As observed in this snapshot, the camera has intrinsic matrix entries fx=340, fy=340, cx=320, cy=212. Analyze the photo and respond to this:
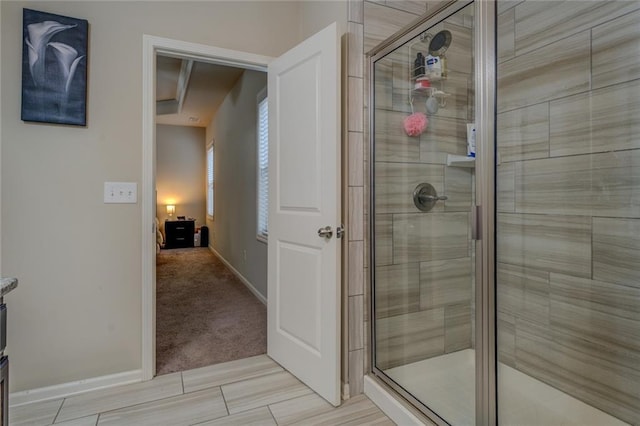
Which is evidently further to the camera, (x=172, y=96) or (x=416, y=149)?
(x=172, y=96)

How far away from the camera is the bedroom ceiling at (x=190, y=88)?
446 cm

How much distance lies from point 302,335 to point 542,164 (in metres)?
1.65

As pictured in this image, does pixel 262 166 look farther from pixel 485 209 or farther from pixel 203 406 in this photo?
pixel 485 209

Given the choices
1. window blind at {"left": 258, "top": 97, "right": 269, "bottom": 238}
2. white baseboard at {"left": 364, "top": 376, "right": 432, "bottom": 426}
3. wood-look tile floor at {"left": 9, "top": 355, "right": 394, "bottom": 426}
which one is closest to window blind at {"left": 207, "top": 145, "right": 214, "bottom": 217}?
window blind at {"left": 258, "top": 97, "right": 269, "bottom": 238}

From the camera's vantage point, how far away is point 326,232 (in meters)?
1.80

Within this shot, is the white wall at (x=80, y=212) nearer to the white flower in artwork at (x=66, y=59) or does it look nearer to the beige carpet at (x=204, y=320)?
the white flower in artwork at (x=66, y=59)

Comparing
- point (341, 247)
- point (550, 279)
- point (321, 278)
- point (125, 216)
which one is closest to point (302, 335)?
point (321, 278)

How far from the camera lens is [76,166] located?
1.91 m

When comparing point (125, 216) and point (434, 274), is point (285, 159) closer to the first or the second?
point (125, 216)

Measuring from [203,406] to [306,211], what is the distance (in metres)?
1.19

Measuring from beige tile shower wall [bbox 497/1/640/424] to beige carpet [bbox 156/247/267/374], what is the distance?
1.81 meters

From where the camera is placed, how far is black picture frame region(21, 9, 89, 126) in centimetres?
178

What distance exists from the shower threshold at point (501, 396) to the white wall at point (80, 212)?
167 centimetres

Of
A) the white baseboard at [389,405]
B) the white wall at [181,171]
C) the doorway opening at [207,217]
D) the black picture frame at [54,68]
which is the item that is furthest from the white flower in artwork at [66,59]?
the white wall at [181,171]
